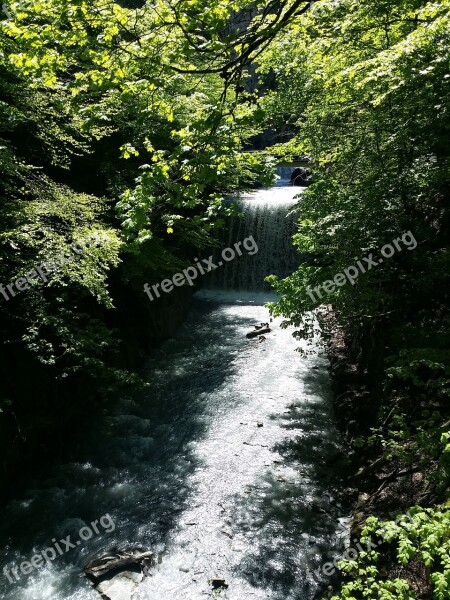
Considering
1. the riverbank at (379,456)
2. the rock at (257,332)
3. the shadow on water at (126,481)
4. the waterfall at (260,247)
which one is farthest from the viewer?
the waterfall at (260,247)

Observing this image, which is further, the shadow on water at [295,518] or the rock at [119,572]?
the shadow on water at [295,518]

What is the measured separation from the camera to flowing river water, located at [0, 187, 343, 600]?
180 inches

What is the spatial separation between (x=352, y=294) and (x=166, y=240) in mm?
6074

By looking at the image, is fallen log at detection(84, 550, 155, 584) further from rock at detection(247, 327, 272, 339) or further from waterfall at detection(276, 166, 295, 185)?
waterfall at detection(276, 166, 295, 185)

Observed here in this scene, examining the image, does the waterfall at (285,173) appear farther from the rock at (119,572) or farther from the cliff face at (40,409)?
the rock at (119,572)

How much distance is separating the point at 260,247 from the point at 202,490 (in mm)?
11637

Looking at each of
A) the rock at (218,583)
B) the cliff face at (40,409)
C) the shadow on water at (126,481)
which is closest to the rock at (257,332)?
the shadow on water at (126,481)

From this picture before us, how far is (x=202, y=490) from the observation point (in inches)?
230

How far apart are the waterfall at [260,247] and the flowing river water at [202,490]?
6704 millimetres

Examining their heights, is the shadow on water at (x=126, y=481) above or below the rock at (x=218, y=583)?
above

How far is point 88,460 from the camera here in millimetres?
A: 6395

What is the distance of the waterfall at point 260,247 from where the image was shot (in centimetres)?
1603

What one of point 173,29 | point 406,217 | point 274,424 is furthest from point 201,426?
point 173,29

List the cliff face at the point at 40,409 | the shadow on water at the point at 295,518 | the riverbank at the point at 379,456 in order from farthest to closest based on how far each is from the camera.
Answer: the cliff face at the point at 40,409 < the shadow on water at the point at 295,518 < the riverbank at the point at 379,456
